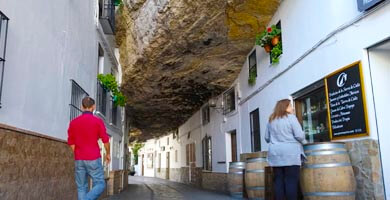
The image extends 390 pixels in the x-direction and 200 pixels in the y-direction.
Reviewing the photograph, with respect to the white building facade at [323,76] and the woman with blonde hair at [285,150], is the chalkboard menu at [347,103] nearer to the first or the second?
the white building facade at [323,76]

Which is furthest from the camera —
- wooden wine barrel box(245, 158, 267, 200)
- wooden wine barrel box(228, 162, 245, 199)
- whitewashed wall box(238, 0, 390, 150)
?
wooden wine barrel box(228, 162, 245, 199)

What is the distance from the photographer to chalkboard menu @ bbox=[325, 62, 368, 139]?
477cm

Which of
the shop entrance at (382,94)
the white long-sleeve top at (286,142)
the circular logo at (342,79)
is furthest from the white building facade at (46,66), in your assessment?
the shop entrance at (382,94)

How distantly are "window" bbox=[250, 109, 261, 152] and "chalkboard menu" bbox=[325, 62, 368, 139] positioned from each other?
3.83m

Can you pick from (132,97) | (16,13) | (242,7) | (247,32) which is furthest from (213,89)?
(16,13)

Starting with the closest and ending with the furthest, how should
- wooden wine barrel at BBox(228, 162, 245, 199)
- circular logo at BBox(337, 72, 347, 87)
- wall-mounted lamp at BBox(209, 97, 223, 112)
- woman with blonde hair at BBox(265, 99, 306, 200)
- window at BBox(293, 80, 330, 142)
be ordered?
woman with blonde hair at BBox(265, 99, 306, 200)
circular logo at BBox(337, 72, 347, 87)
window at BBox(293, 80, 330, 142)
wooden wine barrel at BBox(228, 162, 245, 199)
wall-mounted lamp at BBox(209, 97, 223, 112)

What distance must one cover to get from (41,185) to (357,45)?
14.9 ft

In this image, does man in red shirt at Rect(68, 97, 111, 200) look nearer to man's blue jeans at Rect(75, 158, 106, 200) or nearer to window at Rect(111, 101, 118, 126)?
man's blue jeans at Rect(75, 158, 106, 200)

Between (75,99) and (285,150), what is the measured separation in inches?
166

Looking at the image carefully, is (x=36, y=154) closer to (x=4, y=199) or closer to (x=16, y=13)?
(x=4, y=199)

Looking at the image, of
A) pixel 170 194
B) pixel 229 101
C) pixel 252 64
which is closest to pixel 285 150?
pixel 252 64

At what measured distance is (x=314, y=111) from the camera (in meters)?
6.50

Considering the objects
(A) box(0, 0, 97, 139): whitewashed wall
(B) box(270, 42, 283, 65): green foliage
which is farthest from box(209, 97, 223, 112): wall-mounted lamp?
(A) box(0, 0, 97, 139): whitewashed wall

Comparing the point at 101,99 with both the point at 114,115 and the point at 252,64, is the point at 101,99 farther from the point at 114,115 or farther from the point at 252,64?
the point at 252,64
